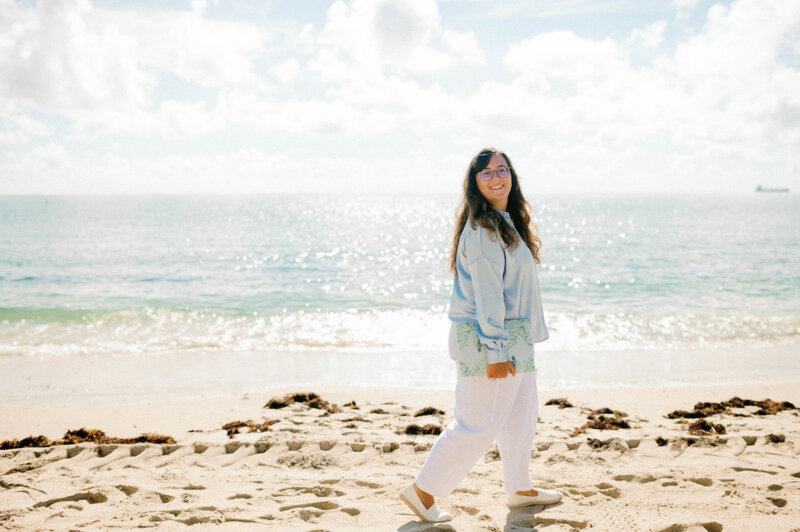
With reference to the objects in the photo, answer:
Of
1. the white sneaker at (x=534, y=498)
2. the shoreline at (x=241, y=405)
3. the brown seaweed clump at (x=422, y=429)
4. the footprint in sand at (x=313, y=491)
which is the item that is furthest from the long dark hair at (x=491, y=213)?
the shoreline at (x=241, y=405)

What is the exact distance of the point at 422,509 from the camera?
331 centimetres

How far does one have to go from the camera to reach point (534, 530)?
3213mm

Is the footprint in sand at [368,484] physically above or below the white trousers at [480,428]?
below

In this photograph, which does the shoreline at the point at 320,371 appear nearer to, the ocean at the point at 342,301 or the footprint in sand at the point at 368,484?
the ocean at the point at 342,301

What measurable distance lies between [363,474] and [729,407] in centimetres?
450

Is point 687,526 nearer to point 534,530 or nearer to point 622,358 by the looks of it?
point 534,530

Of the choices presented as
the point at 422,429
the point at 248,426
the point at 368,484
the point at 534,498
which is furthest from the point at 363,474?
the point at 248,426

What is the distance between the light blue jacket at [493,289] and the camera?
118 inches

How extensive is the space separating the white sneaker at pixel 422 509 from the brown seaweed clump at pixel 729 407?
146 inches

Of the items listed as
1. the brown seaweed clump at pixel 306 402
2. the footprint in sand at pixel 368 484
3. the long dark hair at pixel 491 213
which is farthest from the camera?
the brown seaweed clump at pixel 306 402

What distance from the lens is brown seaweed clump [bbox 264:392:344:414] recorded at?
A: 6215 millimetres

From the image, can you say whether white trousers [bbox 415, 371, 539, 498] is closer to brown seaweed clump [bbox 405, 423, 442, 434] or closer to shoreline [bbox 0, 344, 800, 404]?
brown seaweed clump [bbox 405, 423, 442, 434]

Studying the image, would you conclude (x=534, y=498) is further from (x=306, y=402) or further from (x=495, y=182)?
(x=306, y=402)

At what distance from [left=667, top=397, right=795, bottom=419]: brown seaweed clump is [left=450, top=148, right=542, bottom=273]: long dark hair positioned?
3.67 meters
